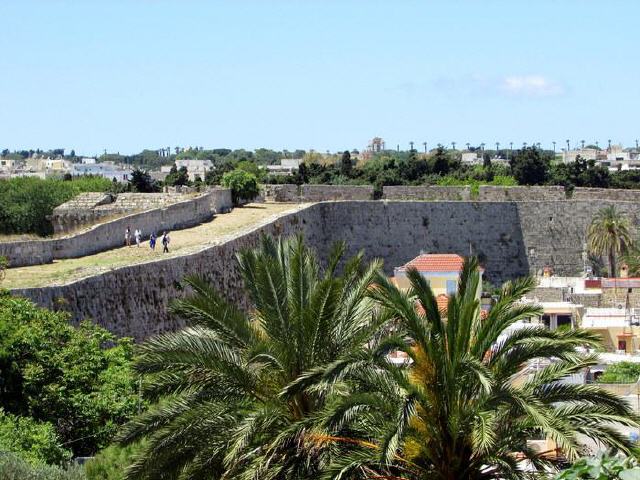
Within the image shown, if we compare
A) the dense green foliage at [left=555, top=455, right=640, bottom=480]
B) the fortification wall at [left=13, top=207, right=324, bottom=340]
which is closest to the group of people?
the fortification wall at [left=13, top=207, right=324, bottom=340]

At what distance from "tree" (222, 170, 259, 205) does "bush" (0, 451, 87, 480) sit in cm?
2907

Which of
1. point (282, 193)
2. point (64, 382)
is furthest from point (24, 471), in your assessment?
point (282, 193)

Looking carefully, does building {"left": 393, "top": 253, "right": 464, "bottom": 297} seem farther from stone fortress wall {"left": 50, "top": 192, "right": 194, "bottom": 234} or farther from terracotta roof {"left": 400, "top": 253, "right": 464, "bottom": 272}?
stone fortress wall {"left": 50, "top": 192, "right": 194, "bottom": 234}

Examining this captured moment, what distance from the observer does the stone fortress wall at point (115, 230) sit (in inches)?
977

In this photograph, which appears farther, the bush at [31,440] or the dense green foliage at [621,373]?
the dense green foliage at [621,373]

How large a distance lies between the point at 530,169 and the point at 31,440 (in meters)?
42.2

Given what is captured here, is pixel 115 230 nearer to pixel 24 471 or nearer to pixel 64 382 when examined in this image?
pixel 64 382

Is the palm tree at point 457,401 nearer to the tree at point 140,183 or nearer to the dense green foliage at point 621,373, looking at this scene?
the dense green foliage at point 621,373

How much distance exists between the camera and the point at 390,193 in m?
45.8

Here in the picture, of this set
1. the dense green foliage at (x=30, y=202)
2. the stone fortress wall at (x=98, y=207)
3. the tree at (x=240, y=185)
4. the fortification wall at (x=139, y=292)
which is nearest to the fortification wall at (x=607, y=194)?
the tree at (x=240, y=185)

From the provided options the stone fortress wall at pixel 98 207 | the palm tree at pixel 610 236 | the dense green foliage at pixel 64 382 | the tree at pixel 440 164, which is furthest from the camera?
the tree at pixel 440 164

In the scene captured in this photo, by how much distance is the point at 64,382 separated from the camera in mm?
17734

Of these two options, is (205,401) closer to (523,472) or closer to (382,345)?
(382,345)

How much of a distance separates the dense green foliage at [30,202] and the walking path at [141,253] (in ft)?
12.3
